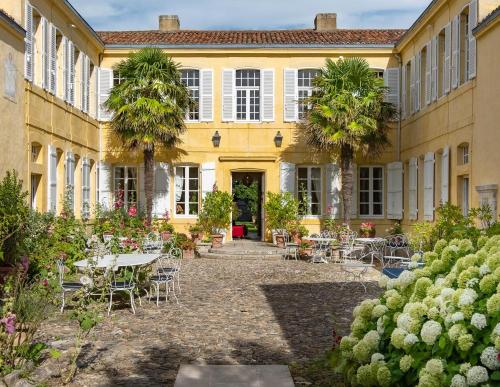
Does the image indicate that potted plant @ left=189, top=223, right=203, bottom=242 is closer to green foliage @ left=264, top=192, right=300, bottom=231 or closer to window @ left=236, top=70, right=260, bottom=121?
green foliage @ left=264, top=192, right=300, bottom=231

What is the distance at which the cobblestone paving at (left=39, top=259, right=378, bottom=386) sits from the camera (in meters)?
6.59

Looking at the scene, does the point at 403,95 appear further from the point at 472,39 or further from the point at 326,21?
the point at 472,39

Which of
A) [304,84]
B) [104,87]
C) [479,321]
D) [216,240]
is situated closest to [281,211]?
[216,240]

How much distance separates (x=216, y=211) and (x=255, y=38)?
6.16 metres

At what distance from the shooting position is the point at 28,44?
47.1 ft

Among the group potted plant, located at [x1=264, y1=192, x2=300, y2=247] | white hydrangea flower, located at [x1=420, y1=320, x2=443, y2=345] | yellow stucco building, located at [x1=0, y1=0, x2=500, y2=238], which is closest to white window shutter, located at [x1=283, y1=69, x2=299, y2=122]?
yellow stucco building, located at [x1=0, y1=0, x2=500, y2=238]

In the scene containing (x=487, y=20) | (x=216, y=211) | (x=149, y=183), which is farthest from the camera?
(x=216, y=211)

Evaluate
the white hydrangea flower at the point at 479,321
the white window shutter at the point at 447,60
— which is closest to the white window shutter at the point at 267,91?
the white window shutter at the point at 447,60

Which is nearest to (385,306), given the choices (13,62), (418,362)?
(418,362)

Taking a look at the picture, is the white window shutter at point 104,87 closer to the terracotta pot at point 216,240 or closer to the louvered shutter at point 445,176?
the terracotta pot at point 216,240

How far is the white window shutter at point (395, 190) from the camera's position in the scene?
20344mm

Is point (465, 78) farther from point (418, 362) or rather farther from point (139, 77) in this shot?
point (418, 362)

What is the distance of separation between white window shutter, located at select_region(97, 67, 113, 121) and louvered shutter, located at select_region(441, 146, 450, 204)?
10.5 metres

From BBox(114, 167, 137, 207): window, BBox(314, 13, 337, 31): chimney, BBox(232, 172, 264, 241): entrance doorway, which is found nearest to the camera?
BBox(114, 167, 137, 207): window
